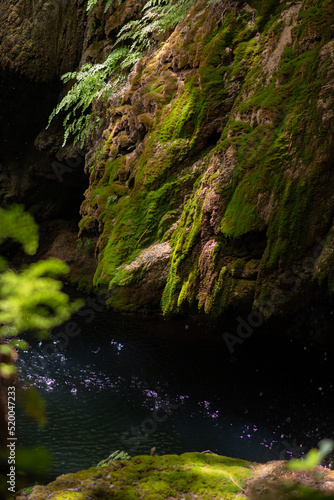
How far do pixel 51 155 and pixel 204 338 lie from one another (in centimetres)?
725

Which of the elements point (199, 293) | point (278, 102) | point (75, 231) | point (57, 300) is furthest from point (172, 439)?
point (75, 231)

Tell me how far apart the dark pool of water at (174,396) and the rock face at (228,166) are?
2.37 feet

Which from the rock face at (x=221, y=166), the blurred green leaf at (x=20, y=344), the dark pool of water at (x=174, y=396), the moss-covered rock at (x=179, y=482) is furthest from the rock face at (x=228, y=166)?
the blurred green leaf at (x=20, y=344)

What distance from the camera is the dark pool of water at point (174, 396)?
3.59 meters

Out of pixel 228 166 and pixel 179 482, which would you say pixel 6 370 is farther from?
pixel 228 166

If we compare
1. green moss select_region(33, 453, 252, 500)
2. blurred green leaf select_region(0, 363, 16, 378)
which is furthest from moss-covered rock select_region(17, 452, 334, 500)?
blurred green leaf select_region(0, 363, 16, 378)

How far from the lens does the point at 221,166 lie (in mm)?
4812

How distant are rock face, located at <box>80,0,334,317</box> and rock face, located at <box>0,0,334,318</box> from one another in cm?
1

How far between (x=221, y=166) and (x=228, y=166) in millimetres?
122

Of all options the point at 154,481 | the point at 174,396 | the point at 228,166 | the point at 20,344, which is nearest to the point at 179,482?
the point at 154,481

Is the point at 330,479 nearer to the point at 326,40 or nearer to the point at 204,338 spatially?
the point at 204,338

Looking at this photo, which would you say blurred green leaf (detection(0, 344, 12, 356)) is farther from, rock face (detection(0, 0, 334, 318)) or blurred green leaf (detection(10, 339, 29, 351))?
rock face (detection(0, 0, 334, 318))

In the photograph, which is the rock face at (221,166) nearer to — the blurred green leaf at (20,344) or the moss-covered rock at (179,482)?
the moss-covered rock at (179,482)

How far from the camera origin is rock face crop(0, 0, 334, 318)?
3.94m
